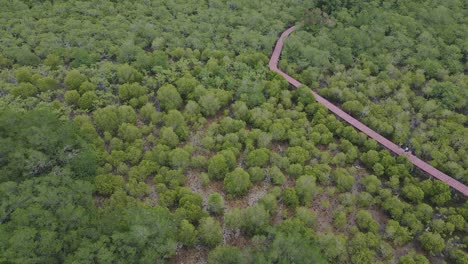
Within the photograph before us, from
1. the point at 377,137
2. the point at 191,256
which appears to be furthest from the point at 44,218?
the point at 377,137

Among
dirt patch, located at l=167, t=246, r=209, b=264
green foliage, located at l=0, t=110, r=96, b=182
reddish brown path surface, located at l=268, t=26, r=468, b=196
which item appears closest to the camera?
green foliage, located at l=0, t=110, r=96, b=182

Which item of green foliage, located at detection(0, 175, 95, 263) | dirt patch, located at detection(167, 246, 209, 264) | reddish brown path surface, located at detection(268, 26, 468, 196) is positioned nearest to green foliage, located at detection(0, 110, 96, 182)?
green foliage, located at detection(0, 175, 95, 263)

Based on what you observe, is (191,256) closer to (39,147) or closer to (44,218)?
(44,218)

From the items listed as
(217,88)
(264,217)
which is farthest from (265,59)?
(264,217)

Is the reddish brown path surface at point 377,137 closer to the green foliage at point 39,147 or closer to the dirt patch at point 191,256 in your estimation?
the dirt patch at point 191,256

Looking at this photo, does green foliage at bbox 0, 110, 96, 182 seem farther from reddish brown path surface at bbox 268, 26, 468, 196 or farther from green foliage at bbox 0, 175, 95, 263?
reddish brown path surface at bbox 268, 26, 468, 196

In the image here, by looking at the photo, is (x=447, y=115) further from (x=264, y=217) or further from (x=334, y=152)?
(x=264, y=217)

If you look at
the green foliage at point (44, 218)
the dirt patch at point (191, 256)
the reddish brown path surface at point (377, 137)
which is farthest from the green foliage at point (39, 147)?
the reddish brown path surface at point (377, 137)

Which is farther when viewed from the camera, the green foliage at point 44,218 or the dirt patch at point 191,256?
the dirt patch at point 191,256

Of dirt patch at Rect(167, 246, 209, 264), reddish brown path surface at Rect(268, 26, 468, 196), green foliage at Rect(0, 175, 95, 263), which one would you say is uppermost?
green foliage at Rect(0, 175, 95, 263)

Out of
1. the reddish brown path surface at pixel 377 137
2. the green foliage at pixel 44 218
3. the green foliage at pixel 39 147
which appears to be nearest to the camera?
the green foliage at pixel 44 218

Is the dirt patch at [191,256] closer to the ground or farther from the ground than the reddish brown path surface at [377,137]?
closer to the ground

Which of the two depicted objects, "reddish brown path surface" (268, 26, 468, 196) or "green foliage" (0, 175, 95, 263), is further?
"reddish brown path surface" (268, 26, 468, 196)
